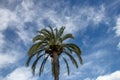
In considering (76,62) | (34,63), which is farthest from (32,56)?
(76,62)

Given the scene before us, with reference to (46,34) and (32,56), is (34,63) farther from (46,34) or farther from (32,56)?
(46,34)

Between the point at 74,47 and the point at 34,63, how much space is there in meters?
7.02

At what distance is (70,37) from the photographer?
163 feet

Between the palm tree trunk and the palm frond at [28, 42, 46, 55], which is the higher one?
the palm frond at [28, 42, 46, 55]

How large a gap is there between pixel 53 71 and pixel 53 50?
3.36 metres

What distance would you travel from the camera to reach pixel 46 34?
48.5 m

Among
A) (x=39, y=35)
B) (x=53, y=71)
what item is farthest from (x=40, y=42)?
(x=53, y=71)

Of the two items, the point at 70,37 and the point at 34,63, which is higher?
the point at 70,37

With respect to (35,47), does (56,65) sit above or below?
below

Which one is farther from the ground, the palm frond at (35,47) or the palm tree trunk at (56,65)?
the palm frond at (35,47)

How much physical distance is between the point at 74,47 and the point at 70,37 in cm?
235

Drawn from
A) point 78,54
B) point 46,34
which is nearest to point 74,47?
point 78,54

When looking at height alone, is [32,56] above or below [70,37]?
below

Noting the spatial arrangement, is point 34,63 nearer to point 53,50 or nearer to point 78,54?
point 53,50
